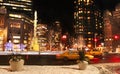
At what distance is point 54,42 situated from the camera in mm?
149625

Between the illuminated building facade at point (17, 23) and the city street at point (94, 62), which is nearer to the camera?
the city street at point (94, 62)

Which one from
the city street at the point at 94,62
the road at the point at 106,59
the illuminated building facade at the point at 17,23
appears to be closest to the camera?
the city street at the point at 94,62

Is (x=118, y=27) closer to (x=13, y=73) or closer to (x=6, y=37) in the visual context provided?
(x=6, y=37)

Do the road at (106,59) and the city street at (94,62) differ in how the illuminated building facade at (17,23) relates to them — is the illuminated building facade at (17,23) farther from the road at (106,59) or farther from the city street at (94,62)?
the city street at (94,62)

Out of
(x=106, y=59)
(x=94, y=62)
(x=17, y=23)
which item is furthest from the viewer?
(x=17, y=23)

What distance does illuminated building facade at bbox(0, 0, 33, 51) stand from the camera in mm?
145750

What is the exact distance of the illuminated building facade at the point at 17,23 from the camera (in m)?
146

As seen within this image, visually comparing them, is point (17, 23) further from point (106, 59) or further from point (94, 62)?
point (94, 62)

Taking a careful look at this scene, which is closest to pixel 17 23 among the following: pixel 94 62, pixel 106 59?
pixel 106 59

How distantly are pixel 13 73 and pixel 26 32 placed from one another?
138795mm

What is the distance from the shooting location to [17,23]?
150m

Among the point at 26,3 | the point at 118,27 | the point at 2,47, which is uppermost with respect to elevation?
the point at 26,3

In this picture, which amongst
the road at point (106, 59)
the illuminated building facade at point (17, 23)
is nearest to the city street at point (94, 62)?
the road at point (106, 59)

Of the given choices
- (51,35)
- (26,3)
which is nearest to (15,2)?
(26,3)
